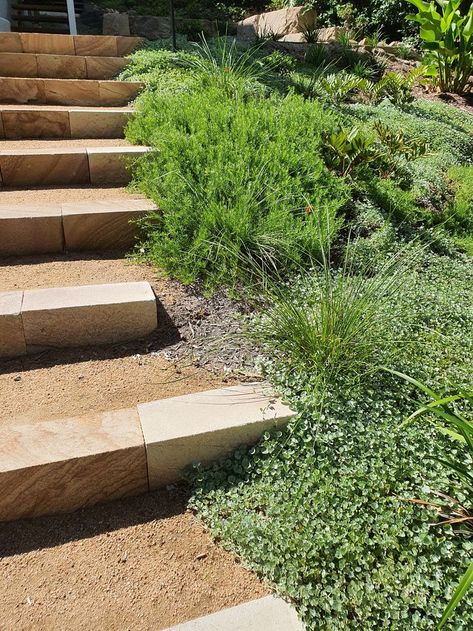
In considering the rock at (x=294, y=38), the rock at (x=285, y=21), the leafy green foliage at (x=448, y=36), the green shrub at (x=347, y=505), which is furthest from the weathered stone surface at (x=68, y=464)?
the rock at (x=285, y=21)

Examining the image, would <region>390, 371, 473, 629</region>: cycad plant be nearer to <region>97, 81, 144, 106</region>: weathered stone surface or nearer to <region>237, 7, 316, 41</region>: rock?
<region>97, 81, 144, 106</region>: weathered stone surface

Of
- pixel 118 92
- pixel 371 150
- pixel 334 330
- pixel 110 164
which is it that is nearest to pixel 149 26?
pixel 118 92

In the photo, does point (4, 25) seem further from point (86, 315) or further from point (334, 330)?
point (334, 330)

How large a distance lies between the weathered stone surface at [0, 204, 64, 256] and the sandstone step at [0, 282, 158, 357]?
60 centimetres

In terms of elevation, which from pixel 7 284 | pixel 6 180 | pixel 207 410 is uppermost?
pixel 6 180

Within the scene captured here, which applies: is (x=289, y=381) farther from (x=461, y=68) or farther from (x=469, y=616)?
(x=461, y=68)

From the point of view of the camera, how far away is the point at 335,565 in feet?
5.09

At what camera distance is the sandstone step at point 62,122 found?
403 centimetres

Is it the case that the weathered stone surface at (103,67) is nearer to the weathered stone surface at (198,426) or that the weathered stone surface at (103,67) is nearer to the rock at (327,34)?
the rock at (327,34)

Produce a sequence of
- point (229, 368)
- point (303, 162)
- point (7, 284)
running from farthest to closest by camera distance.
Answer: point (303, 162) → point (7, 284) → point (229, 368)

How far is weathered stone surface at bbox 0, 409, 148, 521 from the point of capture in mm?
1735

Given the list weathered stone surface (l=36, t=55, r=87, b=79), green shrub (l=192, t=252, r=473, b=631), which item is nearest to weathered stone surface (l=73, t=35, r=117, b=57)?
weathered stone surface (l=36, t=55, r=87, b=79)

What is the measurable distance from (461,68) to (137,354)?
6.23 meters

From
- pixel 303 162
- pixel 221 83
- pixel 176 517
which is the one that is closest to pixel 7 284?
pixel 176 517
